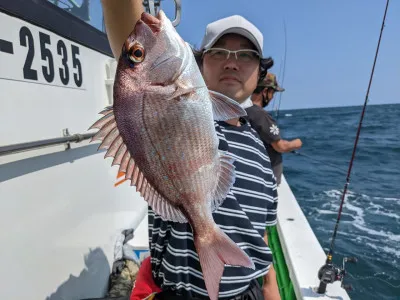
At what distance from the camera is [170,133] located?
3.11 ft

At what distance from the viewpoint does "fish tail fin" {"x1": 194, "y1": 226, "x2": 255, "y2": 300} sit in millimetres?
1029

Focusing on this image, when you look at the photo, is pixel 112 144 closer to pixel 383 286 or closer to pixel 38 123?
pixel 38 123

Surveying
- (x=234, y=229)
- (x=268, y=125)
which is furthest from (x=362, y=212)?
(x=234, y=229)

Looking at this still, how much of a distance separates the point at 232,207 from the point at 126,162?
594 millimetres

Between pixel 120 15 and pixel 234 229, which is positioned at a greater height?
pixel 120 15

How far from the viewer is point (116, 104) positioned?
0.93 m

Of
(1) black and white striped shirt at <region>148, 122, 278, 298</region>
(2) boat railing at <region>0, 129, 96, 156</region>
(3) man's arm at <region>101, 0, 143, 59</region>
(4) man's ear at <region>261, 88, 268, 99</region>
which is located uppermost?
(4) man's ear at <region>261, 88, 268, 99</region>

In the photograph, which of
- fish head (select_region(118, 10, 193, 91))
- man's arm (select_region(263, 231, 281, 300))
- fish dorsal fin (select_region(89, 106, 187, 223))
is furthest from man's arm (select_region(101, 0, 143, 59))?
man's arm (select_region(263, 231, 281, 300))

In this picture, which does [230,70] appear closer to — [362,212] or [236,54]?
[236,54]

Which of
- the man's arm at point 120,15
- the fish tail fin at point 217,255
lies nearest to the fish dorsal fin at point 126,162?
the fish tail fin at point 217,255

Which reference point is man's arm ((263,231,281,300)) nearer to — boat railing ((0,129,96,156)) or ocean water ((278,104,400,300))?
boat railing ((0,129,96,156))

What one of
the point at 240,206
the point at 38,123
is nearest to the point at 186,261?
the point at 240,206

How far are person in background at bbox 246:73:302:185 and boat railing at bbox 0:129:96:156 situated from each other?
1.93m

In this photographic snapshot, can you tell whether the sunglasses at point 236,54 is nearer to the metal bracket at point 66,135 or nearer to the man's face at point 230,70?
the man's face at point 230,70
